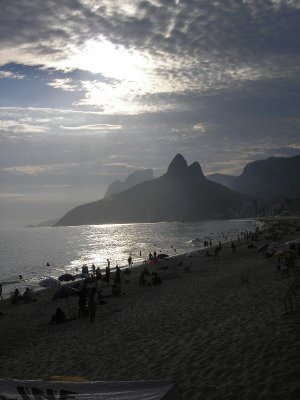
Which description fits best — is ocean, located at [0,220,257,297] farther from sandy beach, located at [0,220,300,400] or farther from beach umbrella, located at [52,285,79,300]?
sandy beach, located at [0,220,300,400]

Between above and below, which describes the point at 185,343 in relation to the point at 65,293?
above

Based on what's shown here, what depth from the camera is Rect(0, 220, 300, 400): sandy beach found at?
803cm

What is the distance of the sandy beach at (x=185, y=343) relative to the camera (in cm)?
803

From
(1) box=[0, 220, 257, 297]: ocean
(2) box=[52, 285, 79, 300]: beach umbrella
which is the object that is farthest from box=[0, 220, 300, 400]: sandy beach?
(1) box=[0, 220, 257, 297]: ocean

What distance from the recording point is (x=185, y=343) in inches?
446

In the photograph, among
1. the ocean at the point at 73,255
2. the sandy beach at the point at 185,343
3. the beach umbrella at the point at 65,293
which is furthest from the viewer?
the ocean at the point at 73,255

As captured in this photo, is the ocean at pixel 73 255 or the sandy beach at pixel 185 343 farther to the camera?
the ocean at pixel 73 255

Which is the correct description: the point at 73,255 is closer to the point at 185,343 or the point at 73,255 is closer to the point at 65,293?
the point at 65,293


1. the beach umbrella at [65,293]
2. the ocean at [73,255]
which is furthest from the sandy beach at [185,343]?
the ocean at [73,255]

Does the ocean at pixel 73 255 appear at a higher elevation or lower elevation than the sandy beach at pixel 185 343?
lower

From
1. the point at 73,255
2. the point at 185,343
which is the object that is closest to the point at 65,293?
the point at 185,343

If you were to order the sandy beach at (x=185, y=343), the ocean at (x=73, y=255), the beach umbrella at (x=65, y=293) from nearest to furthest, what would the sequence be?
the sandy beach at (x=185, y=343) → the beach umbrella at (x=65, y=293) → the ocean at (x=73, y=255)

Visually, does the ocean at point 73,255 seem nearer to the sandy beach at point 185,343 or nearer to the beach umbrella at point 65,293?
the beach umbrella at point 65,293

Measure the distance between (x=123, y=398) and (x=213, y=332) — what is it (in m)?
7.39
